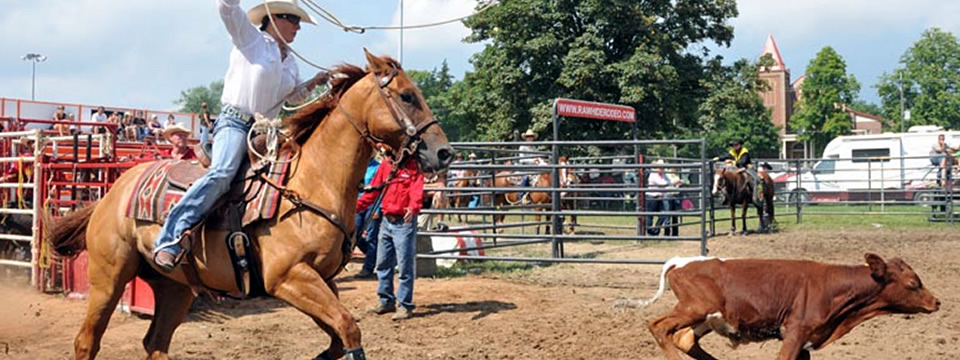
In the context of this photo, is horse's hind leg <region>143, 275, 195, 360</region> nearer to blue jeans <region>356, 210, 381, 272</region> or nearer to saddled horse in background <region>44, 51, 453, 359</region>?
saddled horse in background <region>44, 51, 453, 359</region>

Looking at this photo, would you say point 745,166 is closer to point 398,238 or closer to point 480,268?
point 480,268

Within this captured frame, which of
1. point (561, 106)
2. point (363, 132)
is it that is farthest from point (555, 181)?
point (363, 132)

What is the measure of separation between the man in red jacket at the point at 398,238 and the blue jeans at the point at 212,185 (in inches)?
136

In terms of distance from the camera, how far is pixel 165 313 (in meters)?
5.98

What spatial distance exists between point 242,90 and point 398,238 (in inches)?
155

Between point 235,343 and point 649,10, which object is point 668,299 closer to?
point 235,343

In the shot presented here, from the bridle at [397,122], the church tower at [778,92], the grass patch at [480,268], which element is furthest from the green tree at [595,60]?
the church tower at [778,92]

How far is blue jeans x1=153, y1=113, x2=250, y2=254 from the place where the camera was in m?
5.09

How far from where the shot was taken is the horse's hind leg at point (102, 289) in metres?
5.59

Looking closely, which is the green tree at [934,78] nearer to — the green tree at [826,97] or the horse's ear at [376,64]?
the green tree at [826,97]

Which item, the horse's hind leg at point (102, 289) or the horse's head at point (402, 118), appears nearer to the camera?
the horse's head at point (402, 118)

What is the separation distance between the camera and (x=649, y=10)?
119ft

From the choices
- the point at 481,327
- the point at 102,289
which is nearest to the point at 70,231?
the point at 102,289

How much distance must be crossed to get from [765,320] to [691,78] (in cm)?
3088
